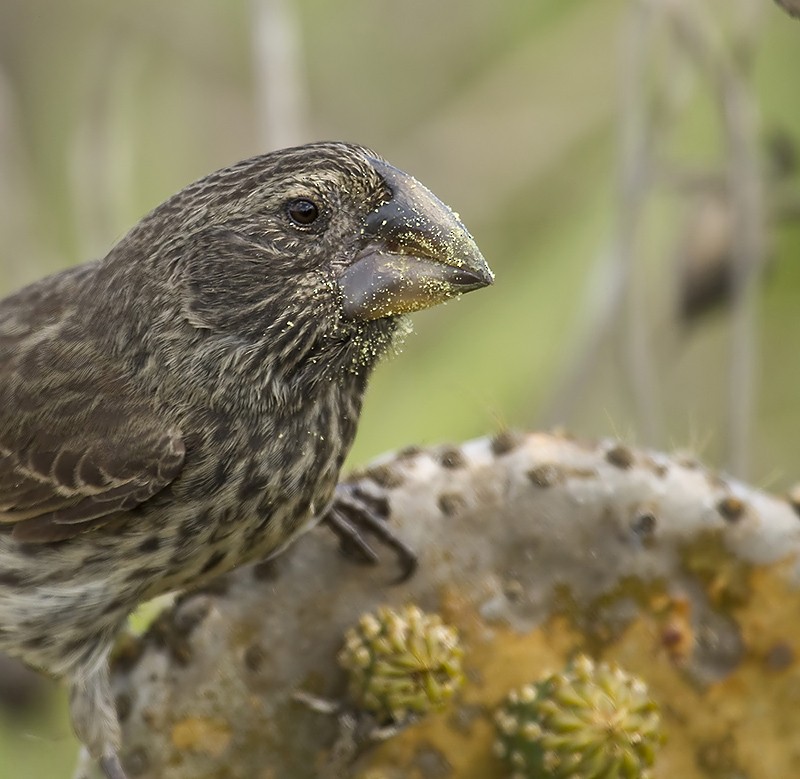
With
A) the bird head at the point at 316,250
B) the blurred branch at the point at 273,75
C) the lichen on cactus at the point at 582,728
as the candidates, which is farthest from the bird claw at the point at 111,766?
the blurred branch at the point at 273,75

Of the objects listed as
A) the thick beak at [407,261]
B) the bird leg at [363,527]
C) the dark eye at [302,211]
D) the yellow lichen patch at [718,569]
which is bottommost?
the yellow lichen patch at [718,569]

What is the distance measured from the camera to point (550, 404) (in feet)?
15.0

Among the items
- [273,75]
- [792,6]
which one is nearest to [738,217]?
[273,75]

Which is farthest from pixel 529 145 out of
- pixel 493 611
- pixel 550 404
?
pixel 493 611

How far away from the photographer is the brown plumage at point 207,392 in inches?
116

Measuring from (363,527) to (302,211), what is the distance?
2.05 ft

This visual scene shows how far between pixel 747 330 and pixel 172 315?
1711mm

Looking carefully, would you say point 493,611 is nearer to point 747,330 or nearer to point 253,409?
point 253,409

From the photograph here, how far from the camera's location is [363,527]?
2908 mm

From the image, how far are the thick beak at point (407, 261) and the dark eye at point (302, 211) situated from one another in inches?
4.2

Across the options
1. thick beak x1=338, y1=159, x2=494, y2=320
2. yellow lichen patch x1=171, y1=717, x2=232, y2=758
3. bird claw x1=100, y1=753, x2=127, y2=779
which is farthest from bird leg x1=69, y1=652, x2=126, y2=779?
thick beak x1=338, y1=159, x2=494, y2=320

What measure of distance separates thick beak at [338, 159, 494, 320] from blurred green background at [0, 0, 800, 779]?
3.13 feet

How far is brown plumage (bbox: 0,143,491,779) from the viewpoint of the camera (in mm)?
2943

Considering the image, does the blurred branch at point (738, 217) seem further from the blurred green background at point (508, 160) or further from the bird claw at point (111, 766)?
the bird claw at point (111, 766)
